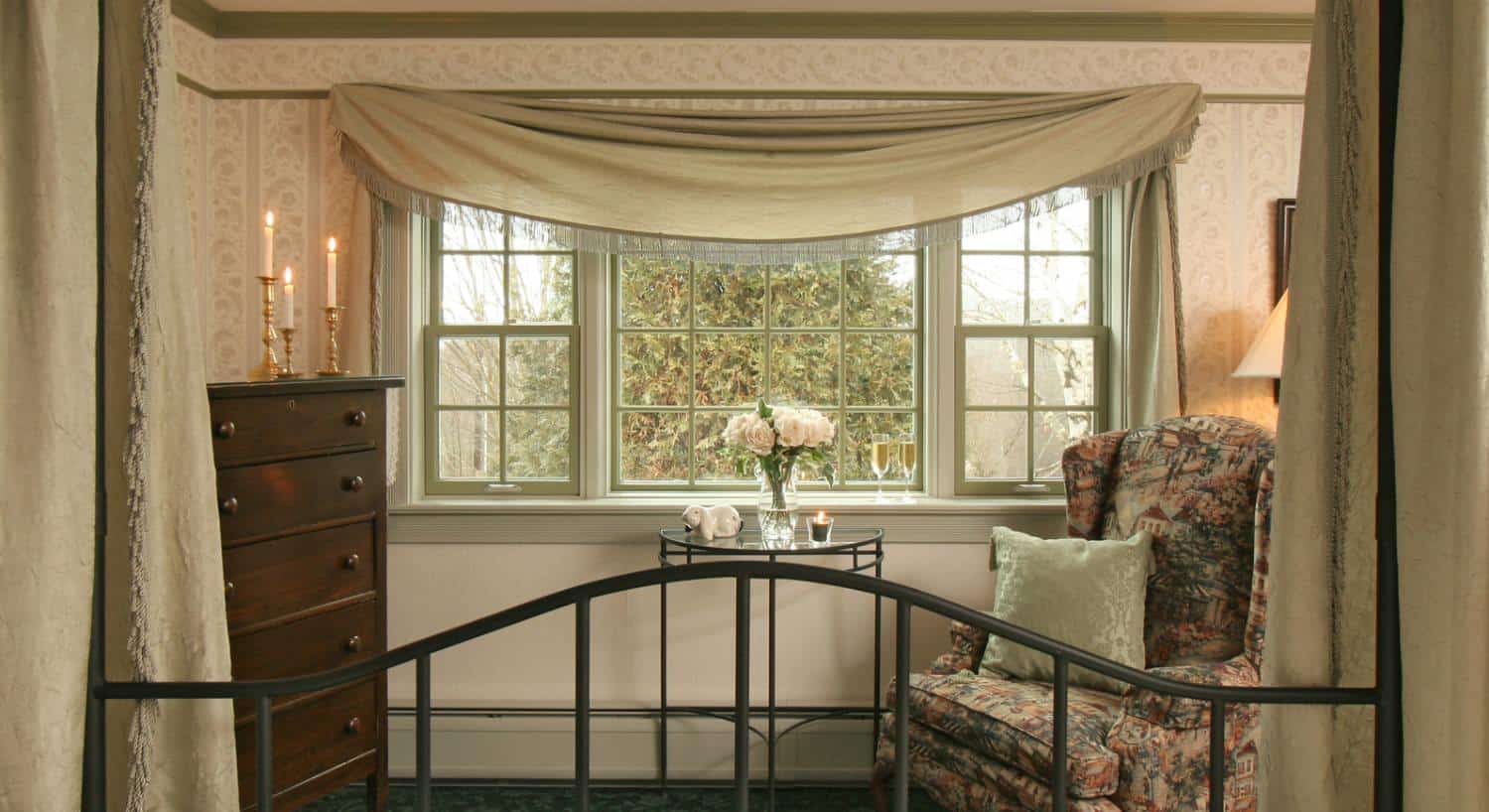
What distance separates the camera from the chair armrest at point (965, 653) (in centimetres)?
311

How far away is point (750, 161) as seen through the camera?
351 centimetres

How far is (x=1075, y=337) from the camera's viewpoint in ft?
12.5

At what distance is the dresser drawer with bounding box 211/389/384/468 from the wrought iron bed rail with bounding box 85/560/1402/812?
132 cm

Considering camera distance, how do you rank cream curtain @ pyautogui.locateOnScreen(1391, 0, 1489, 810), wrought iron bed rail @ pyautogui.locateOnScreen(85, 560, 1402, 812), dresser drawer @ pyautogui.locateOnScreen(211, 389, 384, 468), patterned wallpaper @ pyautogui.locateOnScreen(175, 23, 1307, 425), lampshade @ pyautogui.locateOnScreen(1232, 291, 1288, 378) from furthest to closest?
patterned wallpaper @ pyautogui.locateOnScreen(175, 23, 1307, 425) < lampshade @ pyautogui.locateOnScreen(1232, 291, 1288, 378) < dresser drawer @ pyautogui.locateOnScreen(211, 389, 384, 468) < wrought iron bed rail @ pyautogui.locateOnScreen(85, 560, 1402, 812) < cream curtain @ pyautogui.locateOnScreen(1391, 0, 1489, 810)

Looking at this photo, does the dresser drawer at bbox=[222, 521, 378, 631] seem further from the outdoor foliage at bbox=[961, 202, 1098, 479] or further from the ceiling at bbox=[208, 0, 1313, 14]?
the outdoor foliage at bbox=[961, 202, 1098, 479]

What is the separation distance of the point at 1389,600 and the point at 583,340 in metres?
2.90

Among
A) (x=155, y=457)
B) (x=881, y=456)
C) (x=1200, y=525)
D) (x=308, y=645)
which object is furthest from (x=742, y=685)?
(x=881, y=456)

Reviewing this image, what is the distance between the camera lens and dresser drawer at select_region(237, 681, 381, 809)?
2.67 m

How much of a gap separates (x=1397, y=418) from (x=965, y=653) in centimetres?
206

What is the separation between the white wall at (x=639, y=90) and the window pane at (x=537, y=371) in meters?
0.47

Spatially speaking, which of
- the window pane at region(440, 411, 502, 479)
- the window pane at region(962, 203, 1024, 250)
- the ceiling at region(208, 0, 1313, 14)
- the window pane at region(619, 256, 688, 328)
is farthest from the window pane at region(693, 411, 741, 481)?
the ceiling at region(208, 0, 1313, 14)

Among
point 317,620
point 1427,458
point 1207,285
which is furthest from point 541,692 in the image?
point 1427,458

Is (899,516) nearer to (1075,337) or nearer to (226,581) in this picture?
(1075,337)

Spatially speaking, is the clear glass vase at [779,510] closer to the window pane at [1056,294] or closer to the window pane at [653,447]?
the window pane at [653,447]
